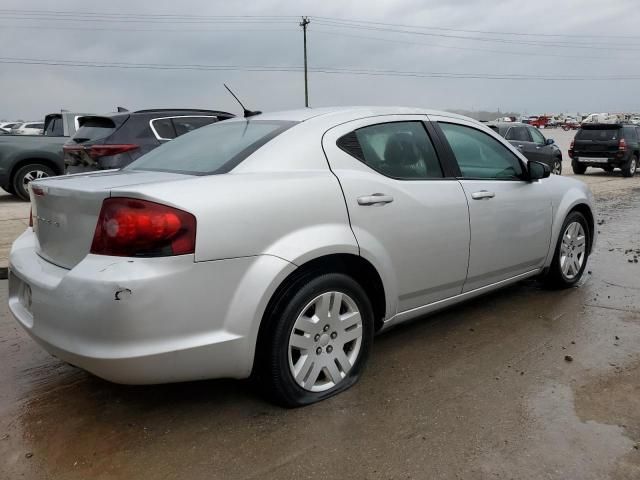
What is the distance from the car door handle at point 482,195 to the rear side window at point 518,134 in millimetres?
13144

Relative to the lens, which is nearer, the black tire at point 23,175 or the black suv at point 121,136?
the black suv at point 121,136

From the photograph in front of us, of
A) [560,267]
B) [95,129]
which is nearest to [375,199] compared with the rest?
[560,267]

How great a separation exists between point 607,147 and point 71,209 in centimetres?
1756

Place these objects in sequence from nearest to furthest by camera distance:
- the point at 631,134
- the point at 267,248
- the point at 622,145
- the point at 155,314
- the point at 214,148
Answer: the point at 155,314, the point at 267,248, the point at 214,148, the point at 622,145, the point at 631,134

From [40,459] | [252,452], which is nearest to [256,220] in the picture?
[252,452]

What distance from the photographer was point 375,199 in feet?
10.1

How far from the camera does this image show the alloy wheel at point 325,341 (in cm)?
279

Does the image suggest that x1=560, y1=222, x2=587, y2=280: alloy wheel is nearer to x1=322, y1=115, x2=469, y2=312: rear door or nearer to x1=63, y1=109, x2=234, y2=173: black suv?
x1=322, y1=115, x2=469, y2=312: rear door

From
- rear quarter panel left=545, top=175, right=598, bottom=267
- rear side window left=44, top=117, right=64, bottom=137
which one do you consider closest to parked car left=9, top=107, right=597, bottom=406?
rear quarter panel left=545, top=175, right=598, bottom=267

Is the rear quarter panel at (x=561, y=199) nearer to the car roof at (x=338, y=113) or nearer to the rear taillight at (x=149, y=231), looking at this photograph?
the car roof at (x=338, y=113)

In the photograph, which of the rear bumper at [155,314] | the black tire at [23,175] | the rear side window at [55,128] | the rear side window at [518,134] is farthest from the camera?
the rear side window at [518,134]

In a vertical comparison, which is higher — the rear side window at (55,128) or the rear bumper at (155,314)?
the rear side window at (55,128)

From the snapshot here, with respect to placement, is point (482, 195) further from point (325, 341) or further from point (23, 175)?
point (23, 175)

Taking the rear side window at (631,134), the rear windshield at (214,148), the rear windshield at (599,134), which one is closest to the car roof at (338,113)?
the rear windshield at (214,148)
